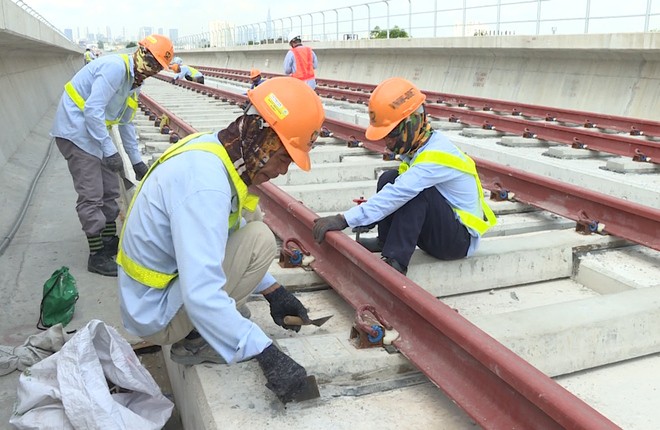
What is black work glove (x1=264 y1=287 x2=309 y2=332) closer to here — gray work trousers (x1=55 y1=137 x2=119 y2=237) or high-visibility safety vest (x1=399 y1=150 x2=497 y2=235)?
high-visibility safety vest (x1=399 y1=150 x2=497 y2=235)

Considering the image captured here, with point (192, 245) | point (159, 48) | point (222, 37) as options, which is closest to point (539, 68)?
point (159, 48)

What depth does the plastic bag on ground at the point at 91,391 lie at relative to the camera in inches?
93.4

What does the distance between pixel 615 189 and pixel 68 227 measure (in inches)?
210

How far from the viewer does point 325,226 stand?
3480 mm

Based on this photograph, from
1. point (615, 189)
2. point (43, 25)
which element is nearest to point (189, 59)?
point (43, 25)

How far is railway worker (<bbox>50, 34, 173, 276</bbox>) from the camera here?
458 cm

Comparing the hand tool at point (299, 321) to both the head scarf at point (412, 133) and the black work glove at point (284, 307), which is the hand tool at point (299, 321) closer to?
the black work glove at point (284, 307)

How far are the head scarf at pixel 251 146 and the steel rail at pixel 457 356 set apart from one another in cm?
90

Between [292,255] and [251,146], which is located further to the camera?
[292,255]

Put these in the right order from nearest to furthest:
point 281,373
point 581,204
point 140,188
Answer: point 281,373, point 140,188, point 581,204

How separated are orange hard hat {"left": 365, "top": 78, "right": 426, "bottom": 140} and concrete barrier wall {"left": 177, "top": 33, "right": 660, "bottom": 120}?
7840 mm

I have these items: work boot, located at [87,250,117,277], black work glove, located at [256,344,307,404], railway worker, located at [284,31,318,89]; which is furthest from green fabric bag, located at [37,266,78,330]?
railway worker, located at [284,31,318,89]

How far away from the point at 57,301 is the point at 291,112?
2473mm

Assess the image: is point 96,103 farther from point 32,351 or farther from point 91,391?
point 91,391
